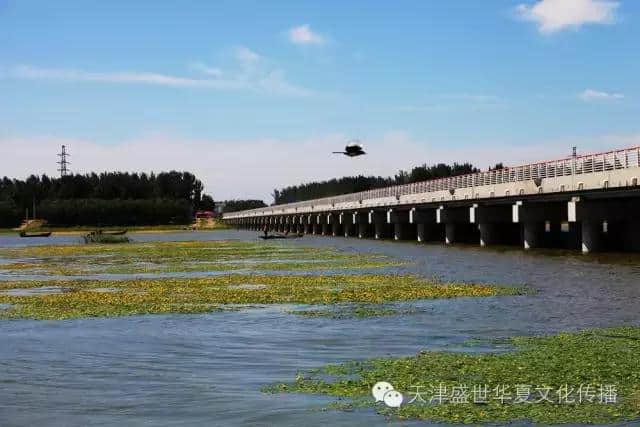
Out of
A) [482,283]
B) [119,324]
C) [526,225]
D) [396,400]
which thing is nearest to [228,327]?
[119,324]

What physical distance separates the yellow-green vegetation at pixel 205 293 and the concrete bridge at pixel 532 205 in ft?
66.0

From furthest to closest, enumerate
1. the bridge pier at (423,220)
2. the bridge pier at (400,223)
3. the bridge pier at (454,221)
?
1. the bridge pier at (400,223)
2. the bridge pier at (423,220)
3. the bridge pier at (454,221)

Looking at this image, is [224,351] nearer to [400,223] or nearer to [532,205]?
[532,205]

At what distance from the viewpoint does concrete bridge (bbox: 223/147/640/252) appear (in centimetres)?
5112

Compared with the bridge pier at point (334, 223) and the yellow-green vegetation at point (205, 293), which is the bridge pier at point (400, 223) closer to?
the bridge pier at point (334, 223)

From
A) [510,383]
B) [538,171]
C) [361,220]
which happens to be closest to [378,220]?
[361,220]

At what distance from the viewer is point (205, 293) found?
31.0 metres

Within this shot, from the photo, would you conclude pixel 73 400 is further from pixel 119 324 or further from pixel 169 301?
pixel 169 301

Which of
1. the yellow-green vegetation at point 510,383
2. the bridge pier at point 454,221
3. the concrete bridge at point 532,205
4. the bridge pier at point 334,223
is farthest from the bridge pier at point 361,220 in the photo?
the yellow-green vegetation at point 510,383

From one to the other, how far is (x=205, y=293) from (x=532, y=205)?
37.7 m

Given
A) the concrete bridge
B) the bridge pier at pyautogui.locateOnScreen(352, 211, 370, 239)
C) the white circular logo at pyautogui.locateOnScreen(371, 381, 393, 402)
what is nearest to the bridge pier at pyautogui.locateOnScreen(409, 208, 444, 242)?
the concrete bridge

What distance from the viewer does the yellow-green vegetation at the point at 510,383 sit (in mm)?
11117

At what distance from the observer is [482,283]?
33.5 m

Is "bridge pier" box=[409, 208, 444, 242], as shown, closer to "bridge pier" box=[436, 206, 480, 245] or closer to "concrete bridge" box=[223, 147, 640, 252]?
"concrete bridge" box=[223, 147, 640, 252]
